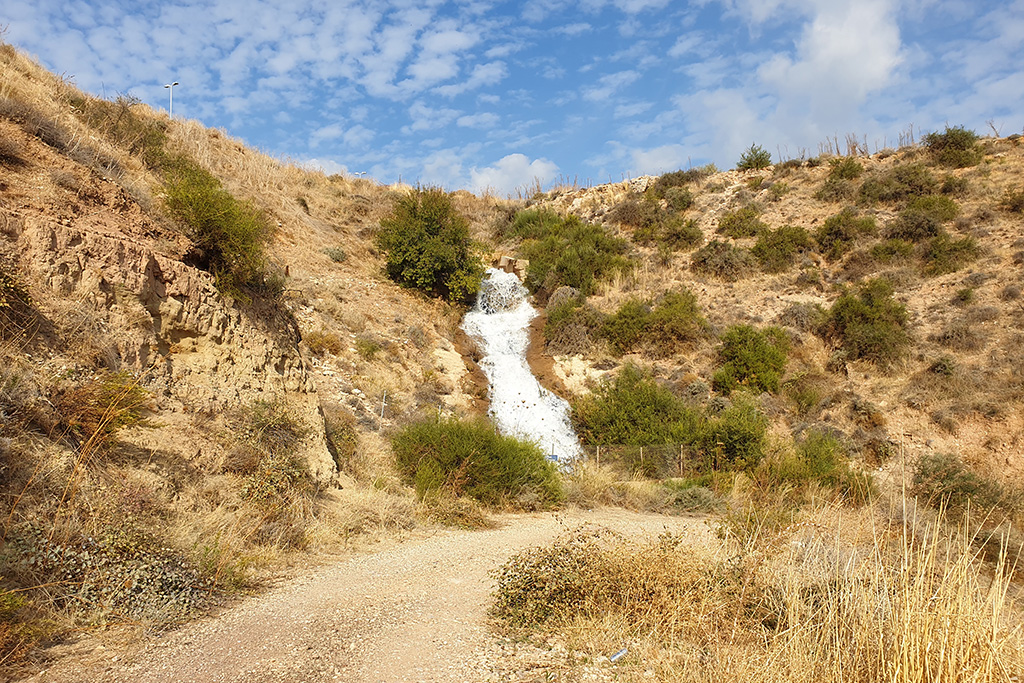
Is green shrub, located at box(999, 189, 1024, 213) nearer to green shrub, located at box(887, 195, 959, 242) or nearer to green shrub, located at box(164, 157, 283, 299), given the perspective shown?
green shrub, located at box(887, 195, 959, 242)

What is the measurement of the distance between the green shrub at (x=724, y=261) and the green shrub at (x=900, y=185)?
290 inches

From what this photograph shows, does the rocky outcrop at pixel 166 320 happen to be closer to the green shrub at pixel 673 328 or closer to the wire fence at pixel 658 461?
the wire fence at pixel 658 461

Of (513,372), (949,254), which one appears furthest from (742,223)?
(513,372)

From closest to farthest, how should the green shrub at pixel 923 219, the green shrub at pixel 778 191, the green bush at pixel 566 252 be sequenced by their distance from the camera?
the green shrub at pixel 923 219 < the green bush at pixel 566 252 < the green shrub at pixel 778 191

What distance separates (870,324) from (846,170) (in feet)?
50.4

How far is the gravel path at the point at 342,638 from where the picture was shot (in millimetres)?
3764

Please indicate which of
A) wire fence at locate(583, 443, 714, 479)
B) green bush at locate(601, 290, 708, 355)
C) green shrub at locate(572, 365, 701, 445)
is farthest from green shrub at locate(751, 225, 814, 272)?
wire fence at locate(583, 443, 714, 479)

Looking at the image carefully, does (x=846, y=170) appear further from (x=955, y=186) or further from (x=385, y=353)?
(x=385, y=353)

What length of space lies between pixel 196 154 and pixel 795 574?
25.6 m

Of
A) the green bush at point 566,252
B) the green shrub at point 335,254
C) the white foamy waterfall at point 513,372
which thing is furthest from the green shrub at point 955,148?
the green shrub at point 335,254

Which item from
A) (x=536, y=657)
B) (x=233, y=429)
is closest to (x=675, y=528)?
(x=536, y=657)

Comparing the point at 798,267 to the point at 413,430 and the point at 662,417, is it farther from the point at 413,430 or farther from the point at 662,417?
the point at 413,430

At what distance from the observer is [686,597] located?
4.52 meters

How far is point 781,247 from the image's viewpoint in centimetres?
2814
